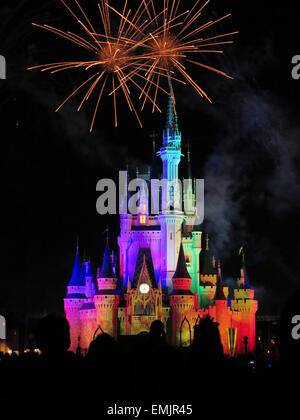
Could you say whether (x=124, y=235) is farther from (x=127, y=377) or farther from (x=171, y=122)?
(x=127, y=377)

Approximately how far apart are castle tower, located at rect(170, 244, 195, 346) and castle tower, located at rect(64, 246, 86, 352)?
423 inches

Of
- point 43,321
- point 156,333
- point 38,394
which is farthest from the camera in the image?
point 156,333

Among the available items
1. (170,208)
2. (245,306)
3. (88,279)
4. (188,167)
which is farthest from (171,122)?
(245,306)

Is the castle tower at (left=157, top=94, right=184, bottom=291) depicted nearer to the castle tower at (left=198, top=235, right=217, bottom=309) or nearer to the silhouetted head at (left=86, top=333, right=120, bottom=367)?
the castle tower at (left=198, top=235, right=217, bottom=309)

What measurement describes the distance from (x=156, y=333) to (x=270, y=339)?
10310 cm

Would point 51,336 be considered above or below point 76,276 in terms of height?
below

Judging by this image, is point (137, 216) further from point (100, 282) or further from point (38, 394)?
point (38, 394)

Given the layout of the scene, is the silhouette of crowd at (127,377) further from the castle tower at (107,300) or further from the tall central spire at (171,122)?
the tall central spire at (171,122)

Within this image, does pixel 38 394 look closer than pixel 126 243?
Yes

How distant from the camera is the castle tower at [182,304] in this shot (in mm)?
77188

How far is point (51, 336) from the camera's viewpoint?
31.1ft

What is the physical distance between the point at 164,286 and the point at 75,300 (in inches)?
391

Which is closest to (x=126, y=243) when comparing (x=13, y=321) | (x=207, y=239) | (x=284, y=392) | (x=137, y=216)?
(x=137, y=216)
